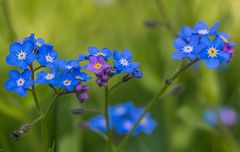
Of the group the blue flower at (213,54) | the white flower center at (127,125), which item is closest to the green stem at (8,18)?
the white flower center at (127,125)

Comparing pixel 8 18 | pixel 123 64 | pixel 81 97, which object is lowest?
pixel 81 97

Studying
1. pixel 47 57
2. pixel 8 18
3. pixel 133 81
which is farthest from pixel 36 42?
pixel 133 81

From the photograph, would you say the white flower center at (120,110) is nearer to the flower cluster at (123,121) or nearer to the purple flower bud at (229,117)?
the flower cluster at (123,121)

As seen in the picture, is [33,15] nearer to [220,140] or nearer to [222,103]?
[222,103]

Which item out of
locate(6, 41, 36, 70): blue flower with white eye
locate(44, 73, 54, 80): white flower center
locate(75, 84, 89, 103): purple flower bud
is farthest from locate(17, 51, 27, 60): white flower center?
locate(75, 84, 89, 103): purple flower bud

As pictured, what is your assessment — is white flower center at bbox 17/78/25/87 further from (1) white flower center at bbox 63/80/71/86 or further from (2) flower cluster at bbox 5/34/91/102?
(1) white flower center at bbox 63/80/71/86

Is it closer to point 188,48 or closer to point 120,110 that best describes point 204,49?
point 188,48

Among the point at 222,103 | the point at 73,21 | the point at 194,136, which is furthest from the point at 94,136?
the point at 73,21
